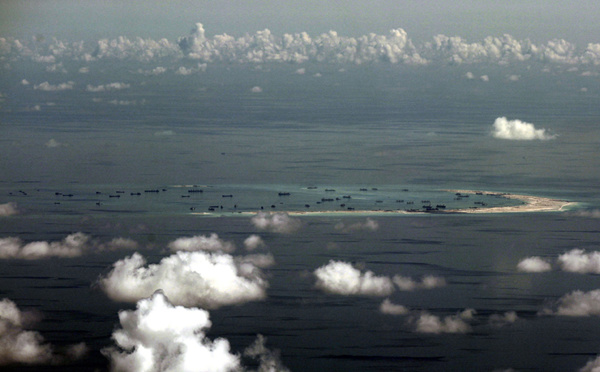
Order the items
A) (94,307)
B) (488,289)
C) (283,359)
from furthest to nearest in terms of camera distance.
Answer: (488,289), (94,307), (283,359)

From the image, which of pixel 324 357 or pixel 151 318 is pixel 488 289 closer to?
pixel 324 357

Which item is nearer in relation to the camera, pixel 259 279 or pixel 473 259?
pixel 259 279

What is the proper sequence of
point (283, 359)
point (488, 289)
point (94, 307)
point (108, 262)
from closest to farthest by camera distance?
point (283, 359)
point (94, 307)
point (488, 289)
point (108, 262)

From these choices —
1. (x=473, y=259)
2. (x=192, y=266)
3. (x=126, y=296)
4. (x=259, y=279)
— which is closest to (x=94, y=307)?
(x=126, y=296)

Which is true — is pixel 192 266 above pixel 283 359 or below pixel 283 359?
above

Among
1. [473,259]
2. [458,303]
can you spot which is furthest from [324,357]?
[473,259]

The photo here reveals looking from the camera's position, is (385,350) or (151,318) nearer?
(151,318)

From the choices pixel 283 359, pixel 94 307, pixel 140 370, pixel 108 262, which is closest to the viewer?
pixel 140 370

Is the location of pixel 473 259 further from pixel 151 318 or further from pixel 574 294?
pixel 151 318

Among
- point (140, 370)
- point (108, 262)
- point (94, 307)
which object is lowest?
point (140, 370)
